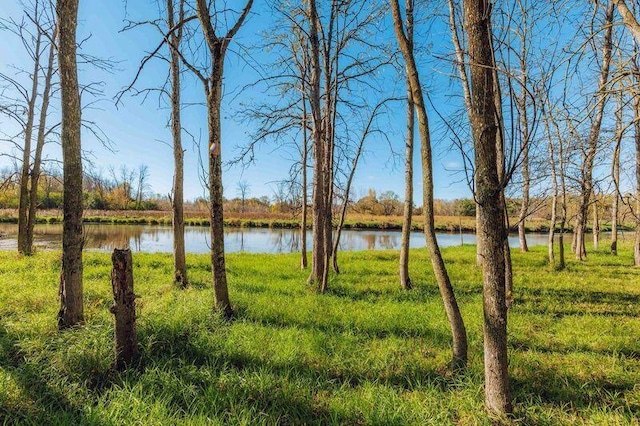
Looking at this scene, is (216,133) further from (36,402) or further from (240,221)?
(240,221)

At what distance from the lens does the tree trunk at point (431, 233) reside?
2.97 m

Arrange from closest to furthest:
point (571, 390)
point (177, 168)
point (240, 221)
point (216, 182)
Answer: point (571, 390), point (216, 182), point (177, 168), point (240, 221)

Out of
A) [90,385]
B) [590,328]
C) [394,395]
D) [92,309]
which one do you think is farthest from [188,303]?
[590,328]

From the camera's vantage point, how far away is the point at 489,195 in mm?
2158

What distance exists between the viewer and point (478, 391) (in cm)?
256

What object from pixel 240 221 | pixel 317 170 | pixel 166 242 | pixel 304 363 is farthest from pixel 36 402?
pixel 240 221

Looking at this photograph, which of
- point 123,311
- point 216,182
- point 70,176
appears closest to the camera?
point 123,311

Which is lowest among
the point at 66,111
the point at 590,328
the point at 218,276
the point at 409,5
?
the point at 590,328

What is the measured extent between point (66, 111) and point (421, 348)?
5.08 m

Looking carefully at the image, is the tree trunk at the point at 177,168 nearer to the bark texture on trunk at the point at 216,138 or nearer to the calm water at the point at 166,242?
the bark texture on trunk at the point at 216,138

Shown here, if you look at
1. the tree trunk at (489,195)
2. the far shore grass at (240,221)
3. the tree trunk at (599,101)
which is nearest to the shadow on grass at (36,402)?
the tree trunk at (489,195)

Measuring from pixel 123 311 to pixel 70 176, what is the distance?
72.3 inches

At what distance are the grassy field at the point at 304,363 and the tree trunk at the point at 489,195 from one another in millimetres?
505

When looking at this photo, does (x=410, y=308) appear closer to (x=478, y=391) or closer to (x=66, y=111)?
(x=478, y=391)
